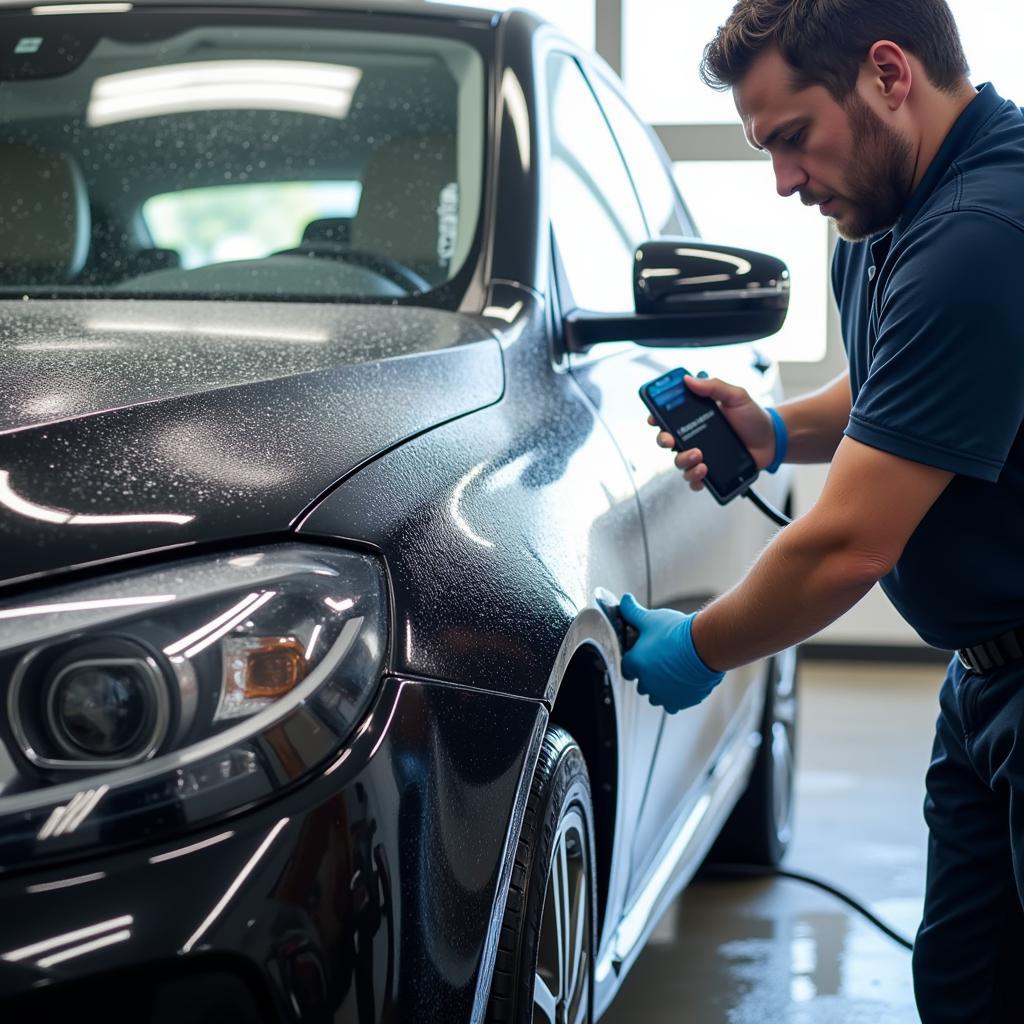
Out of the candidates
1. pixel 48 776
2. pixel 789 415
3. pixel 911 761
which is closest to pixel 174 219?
pixel 789 415

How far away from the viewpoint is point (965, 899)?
5.71 ft

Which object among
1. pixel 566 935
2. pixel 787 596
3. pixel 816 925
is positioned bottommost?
pixel 816 925

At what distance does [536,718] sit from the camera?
1.27 m

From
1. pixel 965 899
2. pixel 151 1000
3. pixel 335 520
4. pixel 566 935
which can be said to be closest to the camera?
pixel 151 1000

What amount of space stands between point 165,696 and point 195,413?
0.99ft

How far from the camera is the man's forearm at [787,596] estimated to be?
144 cm

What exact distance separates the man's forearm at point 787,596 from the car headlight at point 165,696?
0.52 m

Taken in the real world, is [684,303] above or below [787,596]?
above

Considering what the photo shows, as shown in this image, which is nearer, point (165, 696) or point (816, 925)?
point (165, 696)

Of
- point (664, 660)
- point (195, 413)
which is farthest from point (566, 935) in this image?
point (195, 413)

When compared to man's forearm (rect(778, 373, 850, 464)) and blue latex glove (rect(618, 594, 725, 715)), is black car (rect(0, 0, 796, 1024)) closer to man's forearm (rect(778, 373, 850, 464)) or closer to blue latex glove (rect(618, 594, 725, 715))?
blue latex glove (rect(618, 594, 725, 715))

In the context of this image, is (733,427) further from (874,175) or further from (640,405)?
(874,175)

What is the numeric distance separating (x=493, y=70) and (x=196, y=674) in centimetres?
127

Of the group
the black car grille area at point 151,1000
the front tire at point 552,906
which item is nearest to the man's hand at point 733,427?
the front tire at point 552,906
